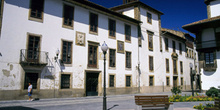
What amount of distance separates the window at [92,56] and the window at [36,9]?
6.24 meters

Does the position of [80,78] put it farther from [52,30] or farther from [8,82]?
[8,82]

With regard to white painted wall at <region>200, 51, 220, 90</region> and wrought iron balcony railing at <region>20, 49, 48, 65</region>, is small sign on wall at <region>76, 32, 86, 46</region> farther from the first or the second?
white painted wall at <region>200, 51, 220, 90</region>

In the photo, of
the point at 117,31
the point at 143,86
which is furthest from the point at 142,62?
the point at 117,31

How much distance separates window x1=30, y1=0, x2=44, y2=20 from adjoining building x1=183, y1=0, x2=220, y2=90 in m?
18.3

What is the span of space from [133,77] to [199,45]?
9695 millimetres

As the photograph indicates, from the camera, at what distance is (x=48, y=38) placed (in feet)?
56.8

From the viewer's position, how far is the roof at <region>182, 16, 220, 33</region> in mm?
22659

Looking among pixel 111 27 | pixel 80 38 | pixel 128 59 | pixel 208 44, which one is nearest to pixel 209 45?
pixel 208 44

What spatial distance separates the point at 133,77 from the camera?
25.2 metres

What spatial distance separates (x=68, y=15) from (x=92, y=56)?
5.08 m

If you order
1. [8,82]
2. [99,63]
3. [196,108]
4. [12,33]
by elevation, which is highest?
[12,33]

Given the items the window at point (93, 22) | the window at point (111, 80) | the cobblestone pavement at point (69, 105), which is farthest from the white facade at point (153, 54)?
the cobblestone pavement at point (69, 105)

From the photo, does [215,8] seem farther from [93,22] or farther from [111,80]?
[111,80]

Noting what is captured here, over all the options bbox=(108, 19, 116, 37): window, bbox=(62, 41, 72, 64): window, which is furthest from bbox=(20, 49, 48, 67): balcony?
bbox=(108, 19, 116, 37): window
